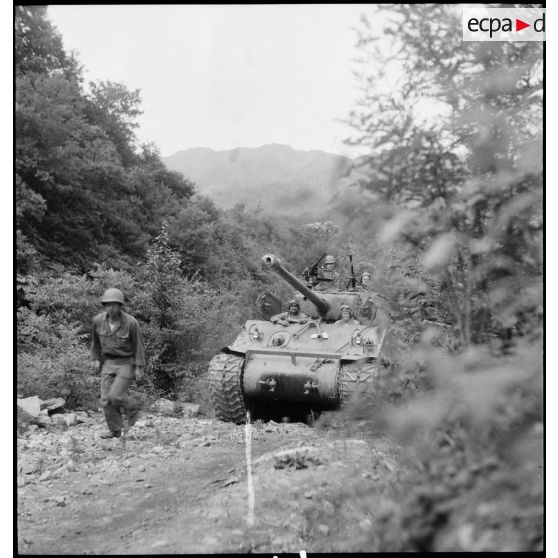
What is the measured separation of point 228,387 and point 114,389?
1890mm

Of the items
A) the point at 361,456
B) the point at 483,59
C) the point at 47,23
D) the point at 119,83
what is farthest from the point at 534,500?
the point at 119,83

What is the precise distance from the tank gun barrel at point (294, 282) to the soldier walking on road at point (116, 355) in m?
1.61

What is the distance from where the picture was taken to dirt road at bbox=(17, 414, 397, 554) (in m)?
3.38

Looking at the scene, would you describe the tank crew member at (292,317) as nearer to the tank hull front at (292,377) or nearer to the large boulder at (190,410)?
the tank hull front at (292,377)

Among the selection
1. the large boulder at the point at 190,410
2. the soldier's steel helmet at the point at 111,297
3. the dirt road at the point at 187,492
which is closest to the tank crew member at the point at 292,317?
A: the dirt road at the point at 187,492

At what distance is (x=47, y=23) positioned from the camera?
1656 centimetres

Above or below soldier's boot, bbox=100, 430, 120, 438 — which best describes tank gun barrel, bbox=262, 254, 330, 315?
above

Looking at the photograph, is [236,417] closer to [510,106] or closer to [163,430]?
[163,430]

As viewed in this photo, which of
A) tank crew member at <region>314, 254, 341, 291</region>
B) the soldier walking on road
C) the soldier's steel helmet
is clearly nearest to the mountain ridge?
the soldier's steel helmet

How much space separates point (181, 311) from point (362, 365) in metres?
6.05

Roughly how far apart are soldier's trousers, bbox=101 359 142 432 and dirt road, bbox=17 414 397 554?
24cm

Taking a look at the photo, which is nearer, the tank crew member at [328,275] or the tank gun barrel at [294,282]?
the tank gun barrel at [294,282]

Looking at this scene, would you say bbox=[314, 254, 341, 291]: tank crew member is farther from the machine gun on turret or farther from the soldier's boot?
the soldier's boot

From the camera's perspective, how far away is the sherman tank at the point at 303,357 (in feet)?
25.2
